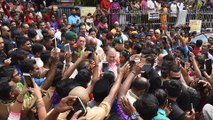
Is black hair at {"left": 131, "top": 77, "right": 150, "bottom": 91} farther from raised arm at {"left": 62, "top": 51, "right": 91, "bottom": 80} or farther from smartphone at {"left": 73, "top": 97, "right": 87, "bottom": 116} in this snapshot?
smartphone at {"left": 73, "top": 97, "right": 87, "bottom": 116}

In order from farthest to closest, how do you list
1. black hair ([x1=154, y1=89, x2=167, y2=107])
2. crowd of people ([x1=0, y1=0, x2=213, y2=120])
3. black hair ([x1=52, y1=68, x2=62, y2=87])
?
black hair ([x1=52, y1=68, x2=62, y2=87]) → black hair ([x1=154, y1=89, x2=167, y2=107]) → crowd of people ([x1=0, y1=0, x2=213, y2=120])

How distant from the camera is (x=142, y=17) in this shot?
16.8 meters

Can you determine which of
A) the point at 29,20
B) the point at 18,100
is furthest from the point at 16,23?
the point at 18,100

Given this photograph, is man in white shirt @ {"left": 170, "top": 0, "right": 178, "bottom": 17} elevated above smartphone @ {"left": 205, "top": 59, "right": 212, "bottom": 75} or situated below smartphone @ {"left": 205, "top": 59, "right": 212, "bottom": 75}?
above

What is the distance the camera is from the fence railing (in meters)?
16.2

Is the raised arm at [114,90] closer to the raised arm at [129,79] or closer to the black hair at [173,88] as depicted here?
the raised arm at [129,79]

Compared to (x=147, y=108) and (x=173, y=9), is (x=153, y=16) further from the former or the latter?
(x=147, y=108)

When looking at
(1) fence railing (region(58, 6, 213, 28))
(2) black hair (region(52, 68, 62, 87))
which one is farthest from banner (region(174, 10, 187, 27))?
(2) black hair (region(52, 68, 62, 87))

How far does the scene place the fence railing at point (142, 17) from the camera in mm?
16203

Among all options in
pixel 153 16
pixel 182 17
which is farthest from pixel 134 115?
pixel 182 17

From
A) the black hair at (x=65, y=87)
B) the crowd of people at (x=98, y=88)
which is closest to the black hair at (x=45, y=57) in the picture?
the crowd of people at (x=98, y=88)

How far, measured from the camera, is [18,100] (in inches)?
161

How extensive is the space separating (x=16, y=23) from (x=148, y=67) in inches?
258

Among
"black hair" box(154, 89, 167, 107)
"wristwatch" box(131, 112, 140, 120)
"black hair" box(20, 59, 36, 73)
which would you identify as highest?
"black hair" box(20, 59, 36, 73)
